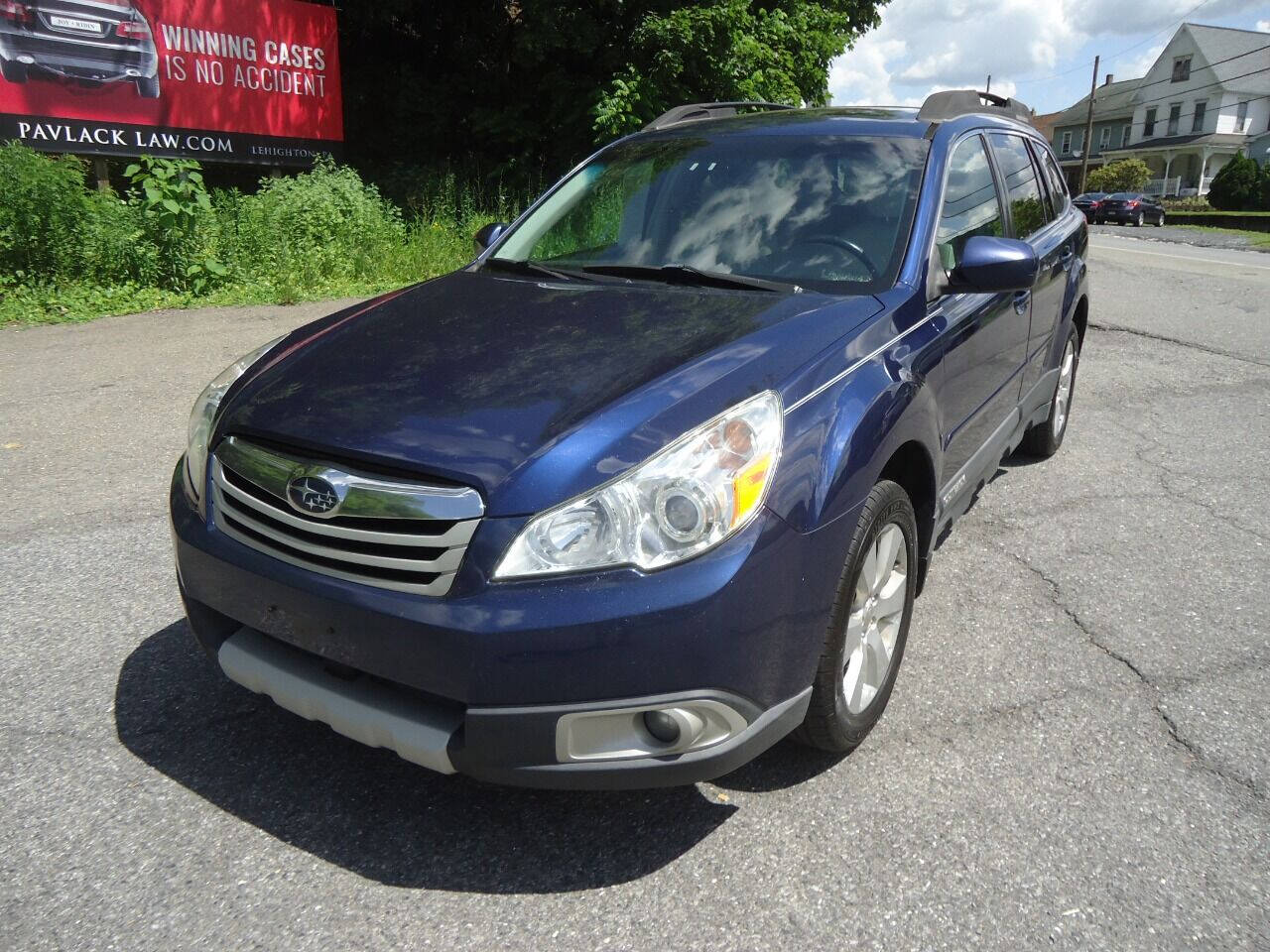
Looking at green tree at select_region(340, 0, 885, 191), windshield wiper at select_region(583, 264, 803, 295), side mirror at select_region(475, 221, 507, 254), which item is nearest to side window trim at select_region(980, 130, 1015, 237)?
windshield wiper at select_region(583, 264, 803, 295)

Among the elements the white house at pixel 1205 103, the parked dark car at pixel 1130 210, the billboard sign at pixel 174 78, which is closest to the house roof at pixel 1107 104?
the white house at pixel 1205 103

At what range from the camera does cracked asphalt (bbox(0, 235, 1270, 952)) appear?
7.12 ft

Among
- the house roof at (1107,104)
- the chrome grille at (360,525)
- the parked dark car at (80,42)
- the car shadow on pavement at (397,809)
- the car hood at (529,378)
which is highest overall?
the house roof at (1107,104)

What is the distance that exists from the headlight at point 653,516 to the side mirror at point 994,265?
1.36 metres

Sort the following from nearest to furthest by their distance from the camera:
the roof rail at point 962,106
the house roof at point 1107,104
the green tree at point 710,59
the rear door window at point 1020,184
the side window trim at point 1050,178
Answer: the roof rail at point 962,106
the rear door window at point 1020,184
the side window trim at point 1050,178
the green tree at point 710,59
the house roof at point 1107,104

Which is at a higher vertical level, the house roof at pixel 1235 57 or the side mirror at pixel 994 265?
the house roof at pixel 1235 57

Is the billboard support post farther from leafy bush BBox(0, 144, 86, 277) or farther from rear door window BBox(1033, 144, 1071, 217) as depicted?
rear door window BBox(1033, 144, 1071, 217)

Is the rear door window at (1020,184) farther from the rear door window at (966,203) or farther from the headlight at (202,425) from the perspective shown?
the headlight at (202,425)

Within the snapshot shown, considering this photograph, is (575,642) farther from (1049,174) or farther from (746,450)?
(1049,174)

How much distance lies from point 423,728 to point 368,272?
9734 millimetres

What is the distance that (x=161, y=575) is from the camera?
153 inches

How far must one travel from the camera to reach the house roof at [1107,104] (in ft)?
229

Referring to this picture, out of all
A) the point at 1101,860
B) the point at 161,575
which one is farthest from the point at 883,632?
the point at 161,575

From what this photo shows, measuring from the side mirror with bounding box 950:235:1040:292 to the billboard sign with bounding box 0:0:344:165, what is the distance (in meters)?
10.8
